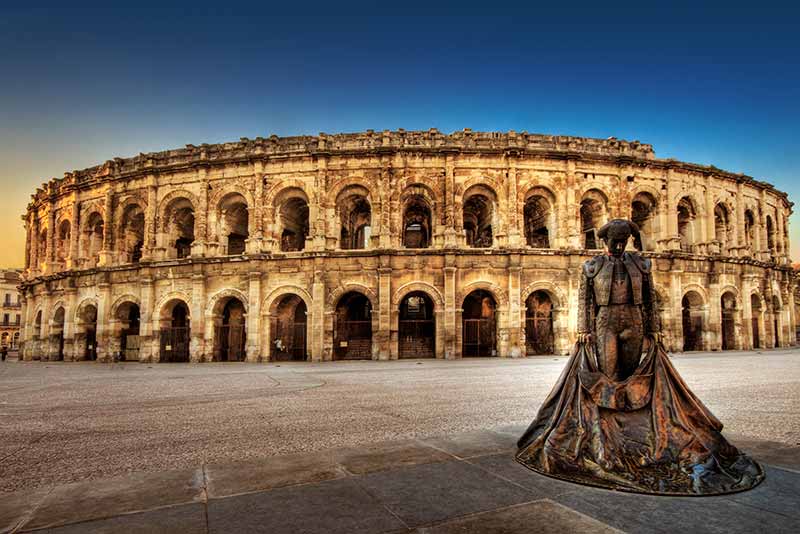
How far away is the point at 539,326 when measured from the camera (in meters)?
22.5

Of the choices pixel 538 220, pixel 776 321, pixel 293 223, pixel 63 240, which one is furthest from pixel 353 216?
pixel 776 321

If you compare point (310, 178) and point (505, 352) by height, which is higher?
point (310, 178)

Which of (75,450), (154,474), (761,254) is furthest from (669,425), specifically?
(761,254)

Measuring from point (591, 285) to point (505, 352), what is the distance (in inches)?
642

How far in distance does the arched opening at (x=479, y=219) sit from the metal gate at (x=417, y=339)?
5.55 m

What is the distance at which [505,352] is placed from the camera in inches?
789

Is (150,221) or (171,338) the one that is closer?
(171,338)

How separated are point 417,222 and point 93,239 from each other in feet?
61.8

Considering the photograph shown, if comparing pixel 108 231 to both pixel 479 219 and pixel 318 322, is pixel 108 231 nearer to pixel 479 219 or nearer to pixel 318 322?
pixel 318 322

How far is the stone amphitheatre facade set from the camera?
2030 centimetres

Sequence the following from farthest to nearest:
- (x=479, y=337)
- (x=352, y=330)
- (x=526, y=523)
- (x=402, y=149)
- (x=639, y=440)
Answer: (x=352, y=330) < (x=479, y=337) < (x=402, y=149) < (x=639, y=440) < (x=526, y=523)

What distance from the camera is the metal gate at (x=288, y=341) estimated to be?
21.4m

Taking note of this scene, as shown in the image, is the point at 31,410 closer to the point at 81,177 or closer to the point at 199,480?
the point at 199,480

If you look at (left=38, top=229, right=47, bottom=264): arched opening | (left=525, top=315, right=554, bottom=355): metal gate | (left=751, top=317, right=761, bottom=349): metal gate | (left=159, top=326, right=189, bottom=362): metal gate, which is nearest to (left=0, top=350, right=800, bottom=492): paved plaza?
(left=159, top=326, right=189, bottom=362): metal gate
